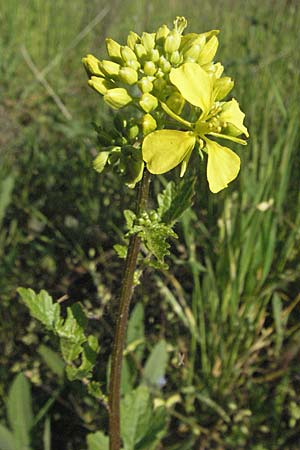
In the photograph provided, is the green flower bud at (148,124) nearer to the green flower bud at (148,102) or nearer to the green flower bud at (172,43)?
the green flower bud at (148,102)

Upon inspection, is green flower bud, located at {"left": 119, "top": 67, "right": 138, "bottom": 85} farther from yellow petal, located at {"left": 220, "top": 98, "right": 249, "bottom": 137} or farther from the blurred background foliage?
the blurred background foliage

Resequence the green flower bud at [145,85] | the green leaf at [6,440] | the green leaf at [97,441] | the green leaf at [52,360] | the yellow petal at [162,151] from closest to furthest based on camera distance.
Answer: the yellow petal at [162,151] → the green flower bud at [145,85] → the green leaf at [97,441] → the green leaf at [6,440] → the green leaf at [52,360]

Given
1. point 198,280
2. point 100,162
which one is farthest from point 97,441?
point 100,162

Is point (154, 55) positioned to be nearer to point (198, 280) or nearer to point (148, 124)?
point (148, 124)

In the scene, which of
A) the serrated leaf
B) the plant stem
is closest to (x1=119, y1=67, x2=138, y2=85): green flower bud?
the plant stem

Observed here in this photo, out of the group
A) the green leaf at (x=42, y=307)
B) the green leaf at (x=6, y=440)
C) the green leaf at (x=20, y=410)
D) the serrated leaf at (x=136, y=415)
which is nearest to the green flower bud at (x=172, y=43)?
the green leaf at (x=42, y=307)
